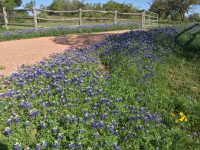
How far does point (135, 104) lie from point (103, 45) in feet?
16.2

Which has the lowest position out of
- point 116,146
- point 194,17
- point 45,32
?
point 116,146

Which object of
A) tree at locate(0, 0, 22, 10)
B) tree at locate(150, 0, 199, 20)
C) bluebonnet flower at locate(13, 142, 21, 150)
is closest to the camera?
bluebonnet flower at locate(13, 142, 21, 150)

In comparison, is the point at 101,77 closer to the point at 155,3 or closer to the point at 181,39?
the point at 181,39

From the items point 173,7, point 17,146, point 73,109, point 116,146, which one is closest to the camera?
point 17,146

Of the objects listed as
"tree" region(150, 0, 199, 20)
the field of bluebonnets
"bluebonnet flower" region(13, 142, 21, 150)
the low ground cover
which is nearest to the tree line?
"tree" region(150, 0, 199, 20)

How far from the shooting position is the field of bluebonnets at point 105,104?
431 cm

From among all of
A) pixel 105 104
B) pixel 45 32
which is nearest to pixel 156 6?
pixel 45 32

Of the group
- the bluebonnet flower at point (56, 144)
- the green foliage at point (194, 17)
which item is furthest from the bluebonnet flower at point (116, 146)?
the green foliage at point (194, 17)

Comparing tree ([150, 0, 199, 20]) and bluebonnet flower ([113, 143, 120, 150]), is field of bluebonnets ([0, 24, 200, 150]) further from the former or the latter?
tree ([150, 0, 199, 20])

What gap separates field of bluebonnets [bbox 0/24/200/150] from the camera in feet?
14.1

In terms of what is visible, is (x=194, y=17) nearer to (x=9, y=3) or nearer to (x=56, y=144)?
(x=9, y=3)

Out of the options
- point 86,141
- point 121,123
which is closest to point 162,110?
point 121,123

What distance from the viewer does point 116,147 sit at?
4.02 meters

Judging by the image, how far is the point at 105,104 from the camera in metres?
5.21
